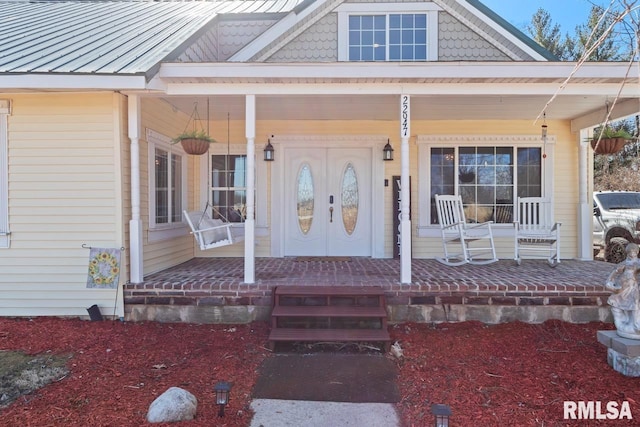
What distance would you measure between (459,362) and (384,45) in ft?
17.1

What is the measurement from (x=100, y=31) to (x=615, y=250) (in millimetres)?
9473

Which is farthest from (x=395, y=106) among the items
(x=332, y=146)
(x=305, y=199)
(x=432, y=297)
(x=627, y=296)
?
(x=627, y=296)

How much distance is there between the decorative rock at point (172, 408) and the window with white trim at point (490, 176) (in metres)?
4.84

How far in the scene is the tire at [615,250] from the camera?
7.39 m

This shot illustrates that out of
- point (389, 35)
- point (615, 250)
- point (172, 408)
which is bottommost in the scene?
point (172, 408)

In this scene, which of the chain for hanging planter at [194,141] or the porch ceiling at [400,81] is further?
the chain for hanging planter at [194,141]

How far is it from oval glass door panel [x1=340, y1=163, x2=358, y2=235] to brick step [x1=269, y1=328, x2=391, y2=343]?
3009 millimetres

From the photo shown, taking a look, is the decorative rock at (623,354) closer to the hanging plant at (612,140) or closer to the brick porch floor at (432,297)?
the brick porch floor at (432,297)

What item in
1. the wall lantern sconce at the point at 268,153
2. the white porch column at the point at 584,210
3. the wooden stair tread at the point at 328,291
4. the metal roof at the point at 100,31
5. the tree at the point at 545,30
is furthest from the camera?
the tree at the point at 545,30

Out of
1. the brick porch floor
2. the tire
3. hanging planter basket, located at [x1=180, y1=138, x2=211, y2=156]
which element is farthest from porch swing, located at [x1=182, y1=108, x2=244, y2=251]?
the tire

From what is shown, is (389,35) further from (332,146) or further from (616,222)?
(616,222)

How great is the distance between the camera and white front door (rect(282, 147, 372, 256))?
652 centimetres

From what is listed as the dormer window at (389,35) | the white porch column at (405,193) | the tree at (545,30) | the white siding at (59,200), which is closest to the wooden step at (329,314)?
the white porch column at (405,193)

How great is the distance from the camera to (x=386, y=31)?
6566 mm
